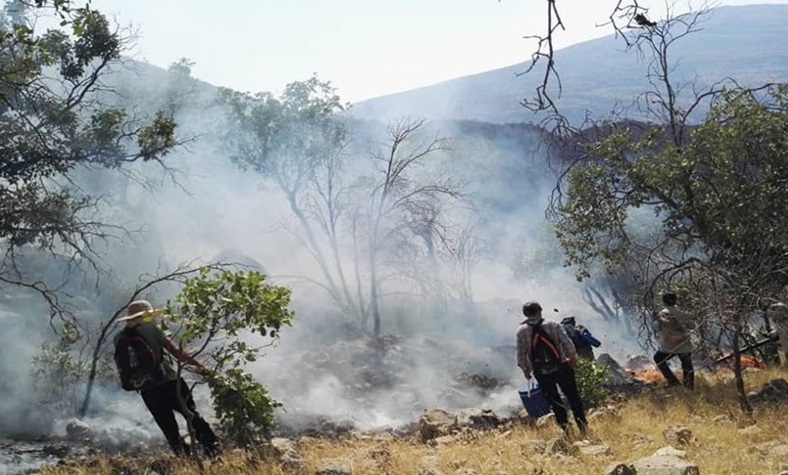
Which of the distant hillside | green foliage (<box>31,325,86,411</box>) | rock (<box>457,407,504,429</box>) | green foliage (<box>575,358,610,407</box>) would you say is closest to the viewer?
green foliage (<box>575,358,610,407</box>)

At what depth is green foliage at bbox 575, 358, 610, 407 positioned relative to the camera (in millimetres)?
8086

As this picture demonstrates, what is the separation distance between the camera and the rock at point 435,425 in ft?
24.8

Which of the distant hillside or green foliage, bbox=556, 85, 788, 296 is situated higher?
the distant hillside

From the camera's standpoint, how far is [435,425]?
7.65m

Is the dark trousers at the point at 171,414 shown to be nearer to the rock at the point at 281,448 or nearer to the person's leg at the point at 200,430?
the person's leg at the point at 200,430

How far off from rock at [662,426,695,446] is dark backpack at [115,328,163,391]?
4014 millimetres

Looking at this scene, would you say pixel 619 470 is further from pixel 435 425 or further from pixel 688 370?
pixel 688 370

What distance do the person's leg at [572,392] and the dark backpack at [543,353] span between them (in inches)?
3.4

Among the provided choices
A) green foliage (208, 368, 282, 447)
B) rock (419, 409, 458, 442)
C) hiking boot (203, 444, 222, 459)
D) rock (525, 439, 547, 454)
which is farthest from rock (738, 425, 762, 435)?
hiking boot (203, 444, 222, 459)

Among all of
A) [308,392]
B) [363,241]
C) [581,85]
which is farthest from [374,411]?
[581,85]

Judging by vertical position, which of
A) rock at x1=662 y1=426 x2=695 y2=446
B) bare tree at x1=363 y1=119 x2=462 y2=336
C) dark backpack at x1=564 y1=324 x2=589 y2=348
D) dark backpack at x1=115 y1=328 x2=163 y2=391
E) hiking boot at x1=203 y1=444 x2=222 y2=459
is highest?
bare tree at x1=363 y1=119 x2=462 y2=336

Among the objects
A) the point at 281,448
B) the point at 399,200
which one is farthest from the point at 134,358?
the point at 399,200

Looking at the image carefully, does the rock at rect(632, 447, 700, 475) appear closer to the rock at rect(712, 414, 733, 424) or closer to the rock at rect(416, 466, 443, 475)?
the rock at rect(416, 466, 443, 475)

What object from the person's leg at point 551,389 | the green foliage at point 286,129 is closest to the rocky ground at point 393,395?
the person's leg at point 551,389
